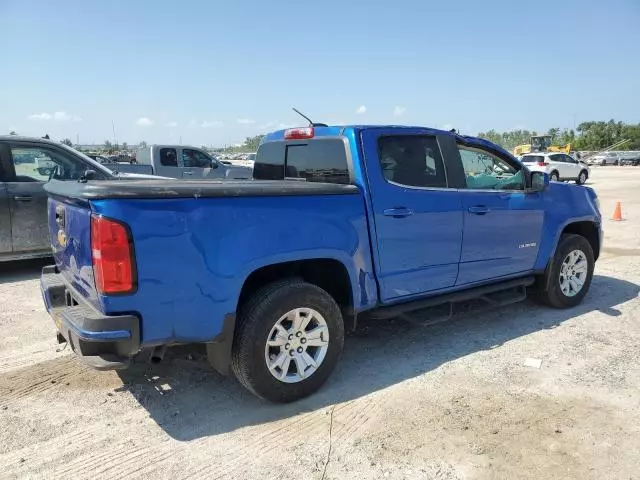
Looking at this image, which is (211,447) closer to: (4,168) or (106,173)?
(106,173)

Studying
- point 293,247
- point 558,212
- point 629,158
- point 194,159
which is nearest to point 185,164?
point 194,159

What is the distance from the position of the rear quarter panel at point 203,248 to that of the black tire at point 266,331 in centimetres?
18

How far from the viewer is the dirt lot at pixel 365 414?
2.84 metres

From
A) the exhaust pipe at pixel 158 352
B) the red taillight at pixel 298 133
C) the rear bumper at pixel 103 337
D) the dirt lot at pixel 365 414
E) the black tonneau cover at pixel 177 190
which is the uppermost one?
the red taillight at pixel 298 133

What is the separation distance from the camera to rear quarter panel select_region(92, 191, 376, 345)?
2.86m

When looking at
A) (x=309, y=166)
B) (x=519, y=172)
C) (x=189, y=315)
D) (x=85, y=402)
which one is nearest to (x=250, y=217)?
(x=189, y=315)

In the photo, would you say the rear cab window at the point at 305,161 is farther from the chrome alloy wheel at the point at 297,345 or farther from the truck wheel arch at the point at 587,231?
the truck wheel arch at the point at 587,231

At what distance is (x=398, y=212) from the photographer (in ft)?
12.9

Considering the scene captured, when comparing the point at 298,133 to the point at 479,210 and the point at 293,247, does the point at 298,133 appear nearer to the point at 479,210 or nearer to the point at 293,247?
the point at 293,247

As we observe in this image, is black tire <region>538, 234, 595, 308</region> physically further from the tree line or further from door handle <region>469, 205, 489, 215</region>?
the tree line

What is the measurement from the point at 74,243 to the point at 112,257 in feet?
2.00

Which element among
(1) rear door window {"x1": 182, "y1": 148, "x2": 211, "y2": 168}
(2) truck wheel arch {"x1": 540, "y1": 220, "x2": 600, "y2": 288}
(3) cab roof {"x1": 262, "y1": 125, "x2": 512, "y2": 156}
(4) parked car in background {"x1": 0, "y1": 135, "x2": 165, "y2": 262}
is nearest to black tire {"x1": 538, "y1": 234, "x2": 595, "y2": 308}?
(2) truck wheel arch {"x1": 540, "y1": 220, "x2": 600, "y2": 288}

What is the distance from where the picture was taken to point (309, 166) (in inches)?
172

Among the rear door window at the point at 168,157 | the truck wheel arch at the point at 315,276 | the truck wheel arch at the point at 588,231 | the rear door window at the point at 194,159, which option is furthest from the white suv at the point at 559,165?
the truck wheel arch at the point at 315,276
